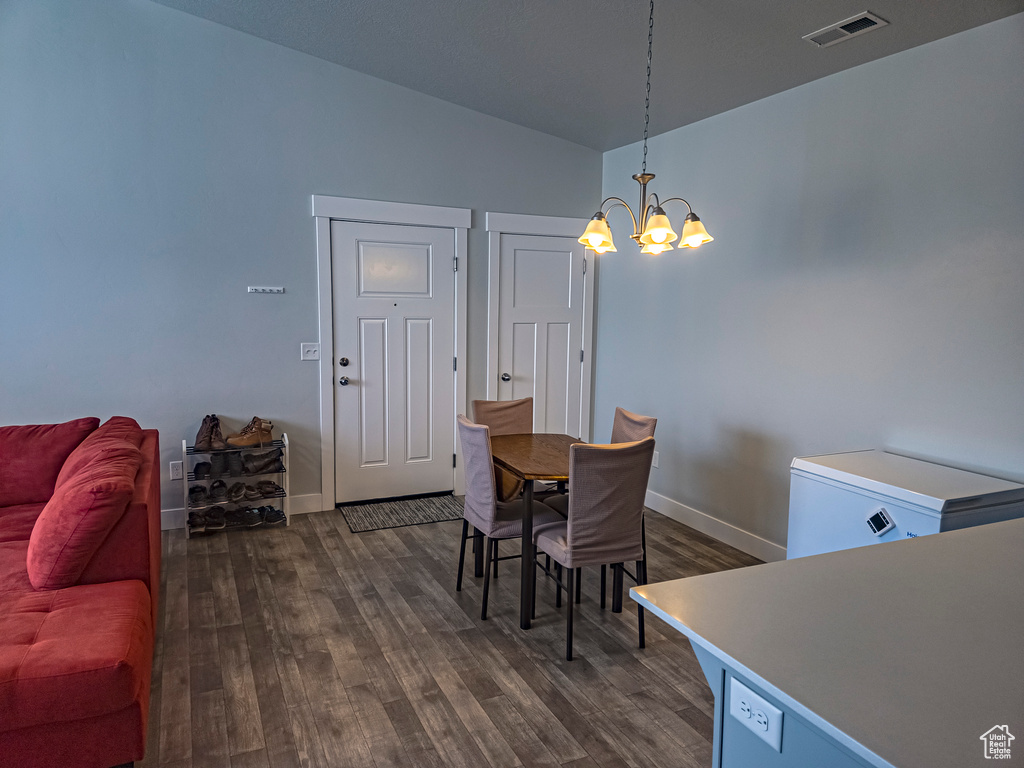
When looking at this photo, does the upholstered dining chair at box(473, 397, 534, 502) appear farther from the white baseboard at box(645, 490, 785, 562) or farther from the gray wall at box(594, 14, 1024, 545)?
the white baseboard at box(645, 490, 785, 562)

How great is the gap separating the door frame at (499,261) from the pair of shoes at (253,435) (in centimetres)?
166

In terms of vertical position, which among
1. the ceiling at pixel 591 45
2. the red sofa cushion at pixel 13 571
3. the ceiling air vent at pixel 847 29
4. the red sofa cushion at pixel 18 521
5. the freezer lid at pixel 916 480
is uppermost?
the ceiling at pixel 591 45

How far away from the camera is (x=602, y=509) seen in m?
2.77

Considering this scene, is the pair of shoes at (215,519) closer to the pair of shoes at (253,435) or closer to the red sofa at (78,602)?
the pair of shoes at (253,435)

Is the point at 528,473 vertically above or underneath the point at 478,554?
above

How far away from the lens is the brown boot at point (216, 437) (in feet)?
13.3

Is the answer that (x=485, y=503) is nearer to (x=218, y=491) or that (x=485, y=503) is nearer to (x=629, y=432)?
(x=629, y=432)

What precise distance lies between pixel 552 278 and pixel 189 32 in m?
2.92

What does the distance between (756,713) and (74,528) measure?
227cm

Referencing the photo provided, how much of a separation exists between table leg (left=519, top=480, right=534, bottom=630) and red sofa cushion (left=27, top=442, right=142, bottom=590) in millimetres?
1586

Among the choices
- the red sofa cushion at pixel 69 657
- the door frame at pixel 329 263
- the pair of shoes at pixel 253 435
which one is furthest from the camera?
the door frame at pixel 329 263

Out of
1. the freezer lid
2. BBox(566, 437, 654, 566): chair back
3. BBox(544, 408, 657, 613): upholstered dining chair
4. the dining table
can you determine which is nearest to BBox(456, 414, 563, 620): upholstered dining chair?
the dining table

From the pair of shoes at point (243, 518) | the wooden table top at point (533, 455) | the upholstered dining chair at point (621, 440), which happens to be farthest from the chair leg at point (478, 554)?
the pair of shoes at point (243, 518)

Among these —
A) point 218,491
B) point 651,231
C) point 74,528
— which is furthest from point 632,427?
point 218,491
